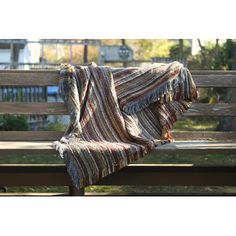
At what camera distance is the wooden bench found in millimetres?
3258

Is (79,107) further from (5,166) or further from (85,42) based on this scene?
(85,42)

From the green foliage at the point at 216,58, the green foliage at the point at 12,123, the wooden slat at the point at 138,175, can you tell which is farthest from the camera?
the green foliage at the point at 216,58

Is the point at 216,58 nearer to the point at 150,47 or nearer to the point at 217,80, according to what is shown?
the point at 217,80

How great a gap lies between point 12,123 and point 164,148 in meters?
5.40

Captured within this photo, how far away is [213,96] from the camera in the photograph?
11.2 m

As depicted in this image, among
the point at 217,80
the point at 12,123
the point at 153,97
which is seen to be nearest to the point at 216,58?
the point at 12,123

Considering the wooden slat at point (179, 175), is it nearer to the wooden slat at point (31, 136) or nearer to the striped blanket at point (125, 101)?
the striped blanket at point (125, 101)

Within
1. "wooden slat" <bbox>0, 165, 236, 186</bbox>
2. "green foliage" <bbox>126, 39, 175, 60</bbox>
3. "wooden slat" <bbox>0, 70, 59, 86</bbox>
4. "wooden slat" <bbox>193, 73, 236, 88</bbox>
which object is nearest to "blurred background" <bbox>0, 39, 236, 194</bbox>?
"wooden slat" <bbox>193, 73, 236, 88</bbox>

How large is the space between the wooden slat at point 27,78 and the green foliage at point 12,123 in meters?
4.56

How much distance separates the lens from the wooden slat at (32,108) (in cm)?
368

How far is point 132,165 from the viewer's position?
3.38 m

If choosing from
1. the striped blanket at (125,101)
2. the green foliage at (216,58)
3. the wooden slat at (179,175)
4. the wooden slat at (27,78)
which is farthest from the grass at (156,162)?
the green foliage at (216,58)

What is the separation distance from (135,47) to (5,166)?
21.1m

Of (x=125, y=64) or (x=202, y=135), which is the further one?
(x=125, y=64)
